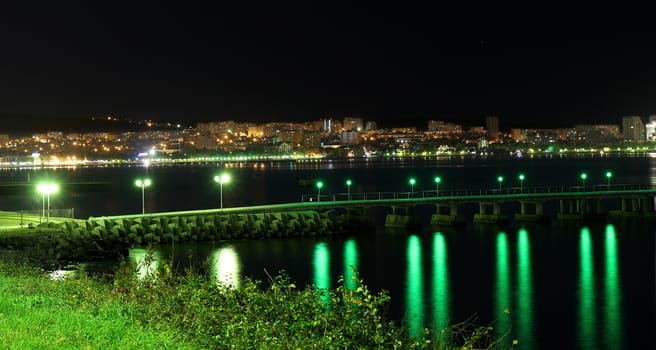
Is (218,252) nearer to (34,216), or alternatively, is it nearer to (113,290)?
(34,216)

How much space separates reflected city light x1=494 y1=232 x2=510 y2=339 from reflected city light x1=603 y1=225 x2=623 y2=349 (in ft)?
9.26

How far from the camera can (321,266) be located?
116 feet

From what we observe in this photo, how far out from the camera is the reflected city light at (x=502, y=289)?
24209 mm

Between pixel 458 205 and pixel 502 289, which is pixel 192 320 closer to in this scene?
pixel 502 289

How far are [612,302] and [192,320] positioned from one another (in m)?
20.5

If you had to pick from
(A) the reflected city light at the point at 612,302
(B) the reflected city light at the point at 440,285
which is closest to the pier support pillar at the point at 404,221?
(B) the reflected city light at the point at 440,285

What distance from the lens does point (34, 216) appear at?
42.0 m

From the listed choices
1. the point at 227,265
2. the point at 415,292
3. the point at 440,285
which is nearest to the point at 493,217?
the point at 440,285

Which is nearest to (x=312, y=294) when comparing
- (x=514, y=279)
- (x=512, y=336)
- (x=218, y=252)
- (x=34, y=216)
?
(x=512, y=336)

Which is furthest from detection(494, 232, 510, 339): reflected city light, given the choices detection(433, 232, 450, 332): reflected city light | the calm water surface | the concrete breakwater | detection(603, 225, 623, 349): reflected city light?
the concrete breakwater

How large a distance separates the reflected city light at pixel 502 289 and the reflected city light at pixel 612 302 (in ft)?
9.26

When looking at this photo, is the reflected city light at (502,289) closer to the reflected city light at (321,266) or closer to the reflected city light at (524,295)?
the reflected city light at (524,295)

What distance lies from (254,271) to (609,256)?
17.4 m

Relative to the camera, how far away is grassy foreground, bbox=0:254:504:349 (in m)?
9.60
